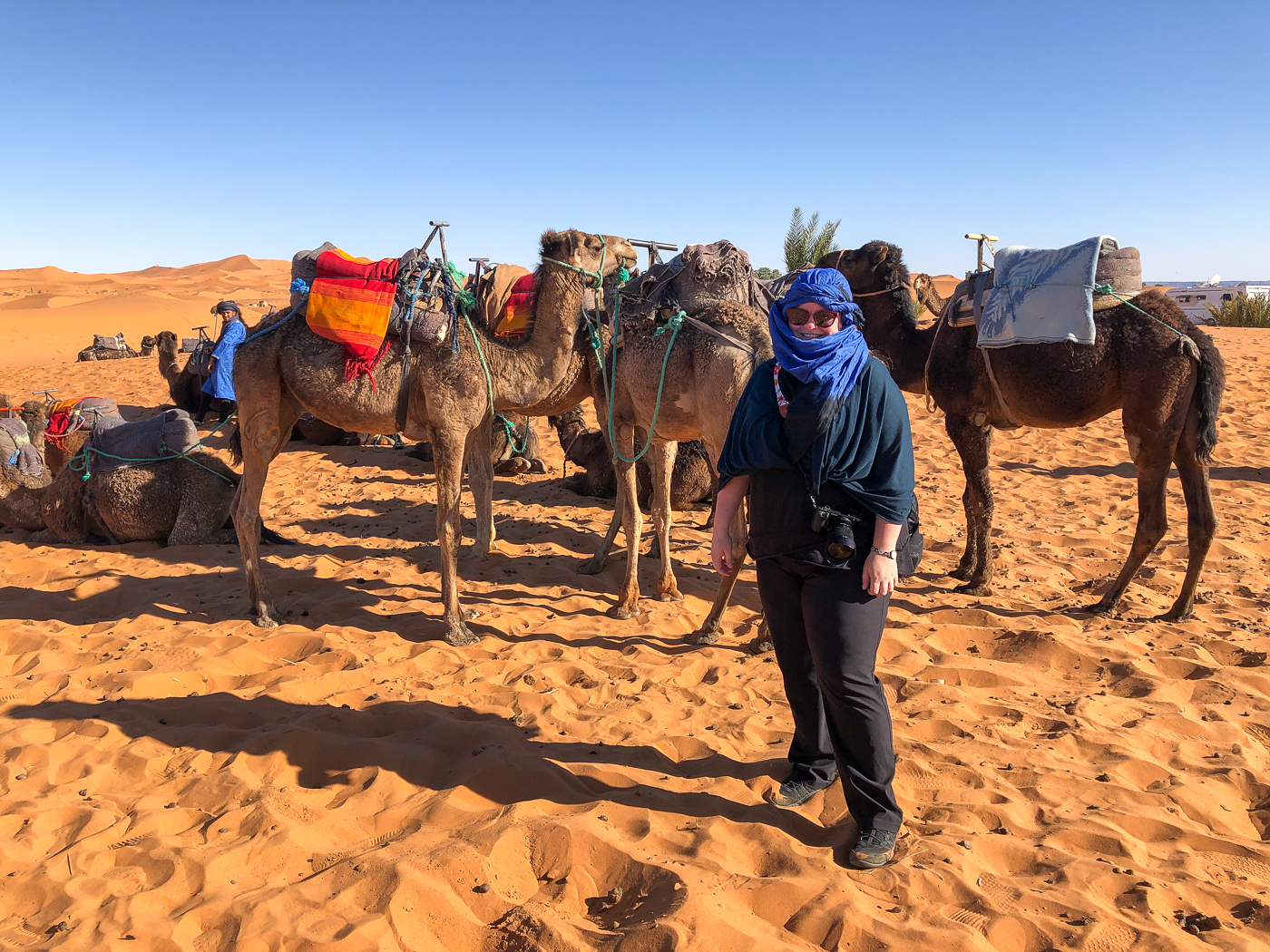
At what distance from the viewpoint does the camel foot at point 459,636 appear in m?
5.24

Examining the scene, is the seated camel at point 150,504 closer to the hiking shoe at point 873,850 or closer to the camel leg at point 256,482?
the camel leg at point 256,482

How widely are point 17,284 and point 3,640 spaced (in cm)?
8061

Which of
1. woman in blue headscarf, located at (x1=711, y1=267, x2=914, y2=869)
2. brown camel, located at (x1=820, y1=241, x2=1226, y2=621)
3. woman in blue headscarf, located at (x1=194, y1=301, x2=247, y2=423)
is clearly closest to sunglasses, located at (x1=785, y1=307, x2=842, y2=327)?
woman in blue headscarf, located at (x1=711, y1=267, x2=914, y2=869)

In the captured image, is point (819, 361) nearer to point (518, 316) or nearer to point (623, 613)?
point (518, 316)

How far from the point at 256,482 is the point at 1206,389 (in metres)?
6.50

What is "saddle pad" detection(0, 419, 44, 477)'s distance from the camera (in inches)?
322

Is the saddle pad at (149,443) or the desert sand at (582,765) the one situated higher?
the saddle pad at (149,443)

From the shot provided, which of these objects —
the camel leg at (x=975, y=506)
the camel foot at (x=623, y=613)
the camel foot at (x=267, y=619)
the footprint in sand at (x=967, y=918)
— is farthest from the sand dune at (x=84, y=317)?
the footprint in sand at (x=967, y=918)

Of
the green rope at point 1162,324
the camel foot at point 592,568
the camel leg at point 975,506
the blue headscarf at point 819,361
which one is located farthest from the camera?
the camel foot at point 592,568

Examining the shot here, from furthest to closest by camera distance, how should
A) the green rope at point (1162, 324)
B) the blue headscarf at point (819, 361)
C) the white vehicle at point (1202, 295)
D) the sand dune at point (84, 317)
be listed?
the sand dune at point (84, 317) → the white vehicle at point (1202, 295) → the green rope at point (1162, 324) → the blue headscarf at point (819, 361)

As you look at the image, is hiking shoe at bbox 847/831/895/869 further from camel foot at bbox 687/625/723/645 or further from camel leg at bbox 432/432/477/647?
camel leg at bbox 432/432/477/647

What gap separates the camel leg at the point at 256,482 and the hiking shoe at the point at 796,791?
12.2 ft

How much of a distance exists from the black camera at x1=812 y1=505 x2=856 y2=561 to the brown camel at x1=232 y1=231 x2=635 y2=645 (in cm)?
304

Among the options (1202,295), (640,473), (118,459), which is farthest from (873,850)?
(1202,295)
